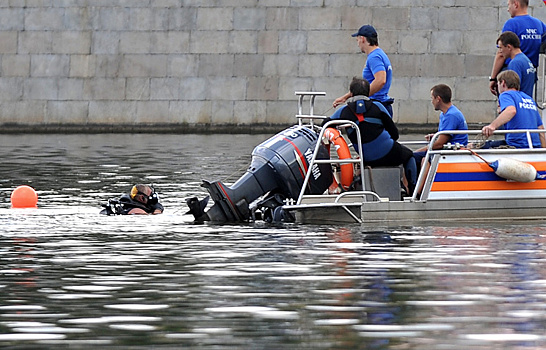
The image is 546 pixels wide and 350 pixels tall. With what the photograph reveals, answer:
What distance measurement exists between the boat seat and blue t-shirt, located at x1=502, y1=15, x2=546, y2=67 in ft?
6.72

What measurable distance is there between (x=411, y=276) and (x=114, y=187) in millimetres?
8582

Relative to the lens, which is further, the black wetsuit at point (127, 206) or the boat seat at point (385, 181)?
the black wetsuit at point (127, 206)

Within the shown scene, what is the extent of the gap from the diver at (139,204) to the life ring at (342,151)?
2436 millimetres

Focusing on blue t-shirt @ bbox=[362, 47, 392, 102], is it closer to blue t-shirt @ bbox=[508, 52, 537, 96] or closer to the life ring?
the life ring

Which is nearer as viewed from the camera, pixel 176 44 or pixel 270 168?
pixel 270 168

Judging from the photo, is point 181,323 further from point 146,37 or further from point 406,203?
point 146,37

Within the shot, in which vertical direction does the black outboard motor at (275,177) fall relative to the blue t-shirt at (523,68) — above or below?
below

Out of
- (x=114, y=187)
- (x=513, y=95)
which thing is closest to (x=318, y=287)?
(x=513, y=95)

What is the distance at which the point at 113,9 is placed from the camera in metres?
29.2

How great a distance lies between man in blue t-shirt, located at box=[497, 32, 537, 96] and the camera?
44.0 feet

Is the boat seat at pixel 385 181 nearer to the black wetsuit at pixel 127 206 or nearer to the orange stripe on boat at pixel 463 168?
the orange stripe on boat at pixel 463 168

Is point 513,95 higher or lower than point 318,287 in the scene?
higher

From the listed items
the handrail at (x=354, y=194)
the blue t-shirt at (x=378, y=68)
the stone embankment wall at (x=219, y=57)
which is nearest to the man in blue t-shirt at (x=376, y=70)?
the blue t-shirt at (x=378, y=68)

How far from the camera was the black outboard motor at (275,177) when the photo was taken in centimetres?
1312
